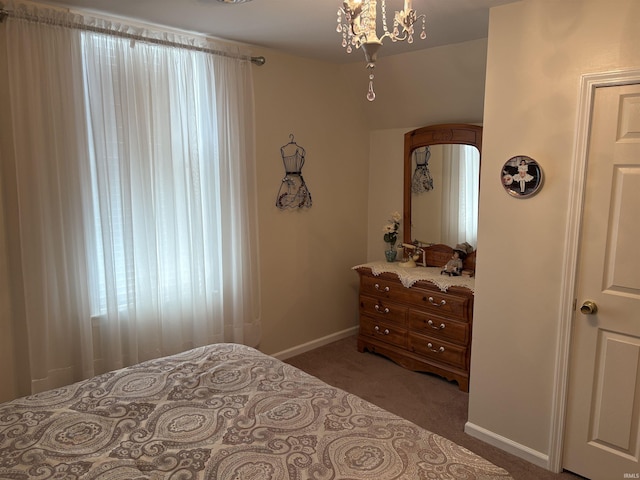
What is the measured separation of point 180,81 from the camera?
299 cm

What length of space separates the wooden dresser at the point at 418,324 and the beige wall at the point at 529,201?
58 cm

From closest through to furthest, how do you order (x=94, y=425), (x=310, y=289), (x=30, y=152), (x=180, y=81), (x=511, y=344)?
(x=94, y=425)
(x=30, y=152)
(x=511, y=344)
(x=180, y=81)
(x=310, y=289)

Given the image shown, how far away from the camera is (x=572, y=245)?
2320 millimetres

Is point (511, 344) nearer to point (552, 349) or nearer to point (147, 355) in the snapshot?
point (552, 349)

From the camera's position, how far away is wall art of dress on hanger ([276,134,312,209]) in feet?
12.3

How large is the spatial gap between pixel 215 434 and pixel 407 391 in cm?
208

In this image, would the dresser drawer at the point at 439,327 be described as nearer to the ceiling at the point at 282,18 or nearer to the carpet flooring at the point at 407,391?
the carpet flooring at the point at 407,391

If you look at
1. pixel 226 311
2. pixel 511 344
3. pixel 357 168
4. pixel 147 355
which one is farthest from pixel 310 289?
pixel 511 344

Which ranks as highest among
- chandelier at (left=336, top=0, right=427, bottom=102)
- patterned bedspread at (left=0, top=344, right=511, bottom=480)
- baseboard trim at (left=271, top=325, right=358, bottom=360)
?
chandelier at (left=336, top=0, right=427, bottom=102)

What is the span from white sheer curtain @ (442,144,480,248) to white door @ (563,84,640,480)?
1.36 meters

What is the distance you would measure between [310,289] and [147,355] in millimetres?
1561

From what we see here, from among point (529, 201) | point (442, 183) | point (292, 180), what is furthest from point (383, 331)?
point (529, 201)

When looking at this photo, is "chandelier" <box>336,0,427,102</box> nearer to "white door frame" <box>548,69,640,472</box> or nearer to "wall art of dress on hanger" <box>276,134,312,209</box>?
"white door frame" <box>548,69,640,472</box>

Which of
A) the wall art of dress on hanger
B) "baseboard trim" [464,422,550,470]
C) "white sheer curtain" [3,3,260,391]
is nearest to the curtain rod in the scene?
"white sheer curtain" [3,3,260,391]
